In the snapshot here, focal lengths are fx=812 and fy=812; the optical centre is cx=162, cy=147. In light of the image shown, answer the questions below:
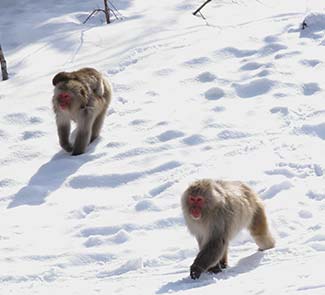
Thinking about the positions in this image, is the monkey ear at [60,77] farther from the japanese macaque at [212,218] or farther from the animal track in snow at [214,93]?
the japanese macaque at [212,218]

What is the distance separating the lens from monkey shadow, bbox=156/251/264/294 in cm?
641

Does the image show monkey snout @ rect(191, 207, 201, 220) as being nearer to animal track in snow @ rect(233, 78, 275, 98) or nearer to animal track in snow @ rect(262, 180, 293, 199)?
animal track in snow @ rect(262, 180, 293, 199)

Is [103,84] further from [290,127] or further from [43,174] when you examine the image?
[290,127]

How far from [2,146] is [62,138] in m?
0.84

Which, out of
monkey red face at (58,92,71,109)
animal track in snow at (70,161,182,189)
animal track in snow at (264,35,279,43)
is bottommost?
animal track in snow at (264,35,279,43)

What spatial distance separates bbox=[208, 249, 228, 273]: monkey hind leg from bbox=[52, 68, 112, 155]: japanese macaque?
346 cm

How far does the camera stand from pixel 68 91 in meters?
9.74

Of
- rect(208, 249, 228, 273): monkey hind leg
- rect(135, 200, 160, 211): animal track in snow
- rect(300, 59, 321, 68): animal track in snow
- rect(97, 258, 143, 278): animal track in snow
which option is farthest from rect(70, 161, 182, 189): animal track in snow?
rect(300, 59, 321, 68): animal track in snow

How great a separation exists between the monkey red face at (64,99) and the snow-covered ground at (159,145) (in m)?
0.63

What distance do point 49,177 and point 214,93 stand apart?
2.71 metres

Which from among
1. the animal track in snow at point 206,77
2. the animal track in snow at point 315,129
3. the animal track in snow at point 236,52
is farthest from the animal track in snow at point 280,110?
the animal track in snow at point 236,52

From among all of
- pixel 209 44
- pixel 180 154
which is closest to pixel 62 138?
pixel 180 154

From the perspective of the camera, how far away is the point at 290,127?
378 inches

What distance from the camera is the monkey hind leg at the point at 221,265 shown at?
676 centimetres
